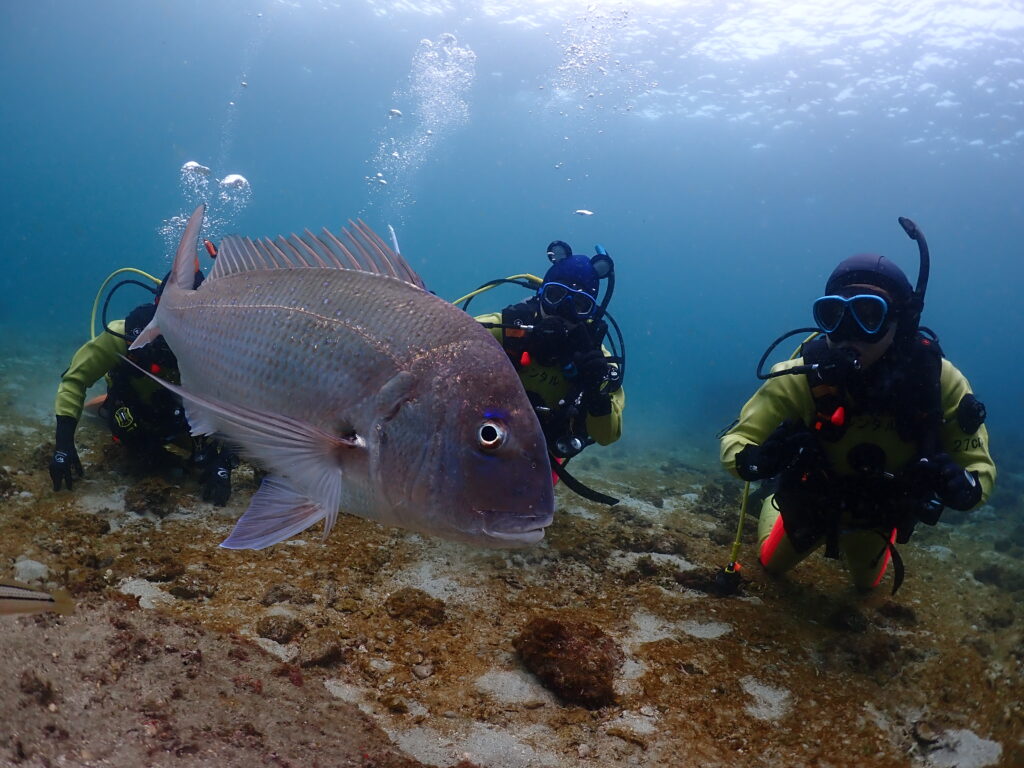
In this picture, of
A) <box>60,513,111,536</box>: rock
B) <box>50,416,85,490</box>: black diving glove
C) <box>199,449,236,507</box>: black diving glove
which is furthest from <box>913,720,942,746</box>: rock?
<box>50,416,85,490</box>: black diving glove

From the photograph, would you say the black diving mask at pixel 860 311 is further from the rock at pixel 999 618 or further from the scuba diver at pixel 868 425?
the rock at pixel 999 618

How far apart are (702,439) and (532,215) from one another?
114 metres

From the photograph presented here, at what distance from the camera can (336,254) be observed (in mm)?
1936

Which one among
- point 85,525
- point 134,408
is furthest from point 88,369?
point 85,525

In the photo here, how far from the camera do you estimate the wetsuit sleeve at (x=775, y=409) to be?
4051 millimetres

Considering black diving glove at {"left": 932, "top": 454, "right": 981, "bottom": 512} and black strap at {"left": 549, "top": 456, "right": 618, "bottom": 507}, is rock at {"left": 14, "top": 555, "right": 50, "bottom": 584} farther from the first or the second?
black diving glove at {"left": 932, "top": 454, "right": 981, "bottom": 512}

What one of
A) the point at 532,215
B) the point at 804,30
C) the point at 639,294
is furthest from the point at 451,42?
the point at 639,294

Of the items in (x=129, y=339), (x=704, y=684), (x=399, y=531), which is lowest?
(x=399, y=531)

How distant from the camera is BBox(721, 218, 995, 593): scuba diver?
3.47m

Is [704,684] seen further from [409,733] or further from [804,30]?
[804,30]

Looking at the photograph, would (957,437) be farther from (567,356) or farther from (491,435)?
(491,435)

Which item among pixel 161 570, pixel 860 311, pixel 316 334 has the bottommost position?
pixel 161 570

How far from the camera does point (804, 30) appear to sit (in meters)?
26.0

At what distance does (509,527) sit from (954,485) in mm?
3321
